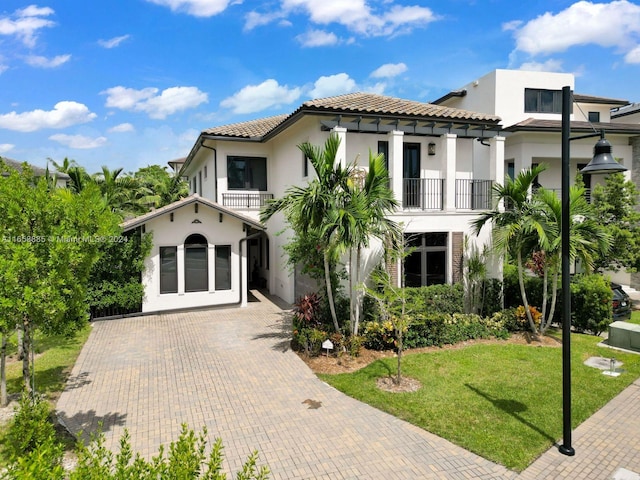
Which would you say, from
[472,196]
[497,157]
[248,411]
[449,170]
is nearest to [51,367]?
[248,411]

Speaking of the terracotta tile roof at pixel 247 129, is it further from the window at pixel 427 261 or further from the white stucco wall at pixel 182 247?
the window at pixel 427 261

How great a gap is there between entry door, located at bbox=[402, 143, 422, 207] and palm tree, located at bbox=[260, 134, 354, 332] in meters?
4.76

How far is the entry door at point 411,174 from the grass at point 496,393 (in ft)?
19.1

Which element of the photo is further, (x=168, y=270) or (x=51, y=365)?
(x=168, y=270)

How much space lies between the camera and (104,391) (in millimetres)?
9383

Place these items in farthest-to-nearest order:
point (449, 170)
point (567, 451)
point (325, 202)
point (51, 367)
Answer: point (449, 170)
point (325, 202)
point (51, 367)
point (567, 451)

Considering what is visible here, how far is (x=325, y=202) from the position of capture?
11258mm

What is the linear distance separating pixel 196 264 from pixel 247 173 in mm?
5654

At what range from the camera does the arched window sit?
17031 mm

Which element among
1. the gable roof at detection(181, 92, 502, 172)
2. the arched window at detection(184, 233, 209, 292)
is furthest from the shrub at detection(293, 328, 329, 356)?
the arched window at detection(184, 233, 209, 292)

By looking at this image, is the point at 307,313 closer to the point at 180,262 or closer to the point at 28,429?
the point at 180,262

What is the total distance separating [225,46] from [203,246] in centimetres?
790

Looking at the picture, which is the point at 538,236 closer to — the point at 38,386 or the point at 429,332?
the point at 429,332

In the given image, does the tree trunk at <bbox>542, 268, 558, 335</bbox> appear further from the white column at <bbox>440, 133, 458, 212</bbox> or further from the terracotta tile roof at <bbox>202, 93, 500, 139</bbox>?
the terracotta tile roof at <bbox>202, 93, 500, 139</bbox>
